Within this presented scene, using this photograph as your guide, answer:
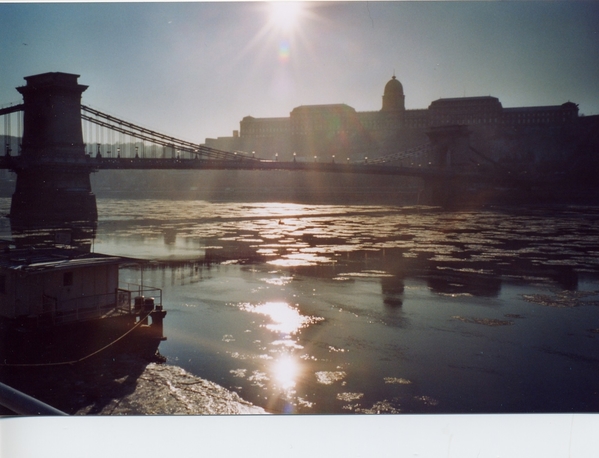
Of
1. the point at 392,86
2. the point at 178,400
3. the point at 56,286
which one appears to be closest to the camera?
the point at 178,400

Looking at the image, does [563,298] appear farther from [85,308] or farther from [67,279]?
[67,279]

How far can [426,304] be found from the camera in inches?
454

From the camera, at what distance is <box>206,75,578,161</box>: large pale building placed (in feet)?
141

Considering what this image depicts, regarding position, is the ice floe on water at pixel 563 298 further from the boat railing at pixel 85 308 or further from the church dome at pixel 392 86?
the boat railing at pixel 85 308

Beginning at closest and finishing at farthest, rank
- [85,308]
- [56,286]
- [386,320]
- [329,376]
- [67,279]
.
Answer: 1. [329,376]
2. [56,286]
3. [67,279]
4. [85,308]
5. [386,320]

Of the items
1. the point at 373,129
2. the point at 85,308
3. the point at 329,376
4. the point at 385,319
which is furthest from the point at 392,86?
the point at 373,129

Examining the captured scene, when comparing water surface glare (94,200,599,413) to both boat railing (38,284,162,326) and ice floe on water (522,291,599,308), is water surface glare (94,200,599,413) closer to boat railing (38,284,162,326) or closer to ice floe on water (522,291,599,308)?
ice floe on water (522,291,599,308)

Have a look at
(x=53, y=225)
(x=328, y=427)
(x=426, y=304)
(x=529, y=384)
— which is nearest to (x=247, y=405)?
(x=328, y=427)

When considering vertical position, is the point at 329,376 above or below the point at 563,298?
below

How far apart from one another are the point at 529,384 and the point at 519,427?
1307mm

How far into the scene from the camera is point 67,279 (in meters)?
8.27

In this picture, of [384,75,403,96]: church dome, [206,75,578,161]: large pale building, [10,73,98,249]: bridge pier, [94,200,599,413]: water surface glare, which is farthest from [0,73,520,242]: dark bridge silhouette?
[206,75,578,161]: large pale building

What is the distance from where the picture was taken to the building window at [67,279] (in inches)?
323

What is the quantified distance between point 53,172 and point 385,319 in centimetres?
1891
